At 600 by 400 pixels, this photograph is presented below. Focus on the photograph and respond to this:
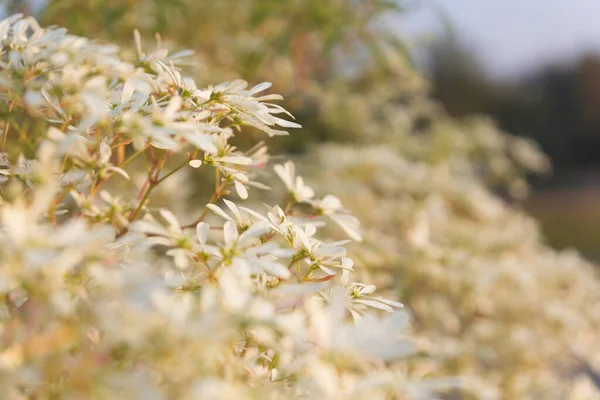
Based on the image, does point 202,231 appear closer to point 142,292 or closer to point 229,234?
point 229,234

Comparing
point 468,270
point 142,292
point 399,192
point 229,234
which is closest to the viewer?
point 142,292

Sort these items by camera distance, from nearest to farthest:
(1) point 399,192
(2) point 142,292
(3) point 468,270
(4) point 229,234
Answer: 1. (2) point 142,292
2. (4) point 229,234
3. (3) point 468,270
4. (1) point 399,192

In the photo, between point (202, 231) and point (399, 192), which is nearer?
point (202, 231)

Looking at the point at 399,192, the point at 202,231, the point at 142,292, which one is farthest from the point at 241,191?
the point at 399,192

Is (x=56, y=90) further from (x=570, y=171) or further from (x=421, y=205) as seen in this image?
(x=570, y=171)

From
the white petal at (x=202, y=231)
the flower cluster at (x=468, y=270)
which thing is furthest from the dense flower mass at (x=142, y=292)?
the flower cluster at (x=468, y=270)

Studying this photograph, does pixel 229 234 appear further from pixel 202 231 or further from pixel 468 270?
pixel 468 270

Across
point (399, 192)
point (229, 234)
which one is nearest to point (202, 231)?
point (229, 234)

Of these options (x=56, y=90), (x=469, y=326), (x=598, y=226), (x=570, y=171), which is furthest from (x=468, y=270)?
(x=570, y=171)

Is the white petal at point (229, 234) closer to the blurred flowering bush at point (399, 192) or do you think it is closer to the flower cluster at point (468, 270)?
the blurred flowering bush at point (399, 192)

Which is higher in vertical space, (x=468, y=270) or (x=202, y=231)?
(x=468, y=270)
